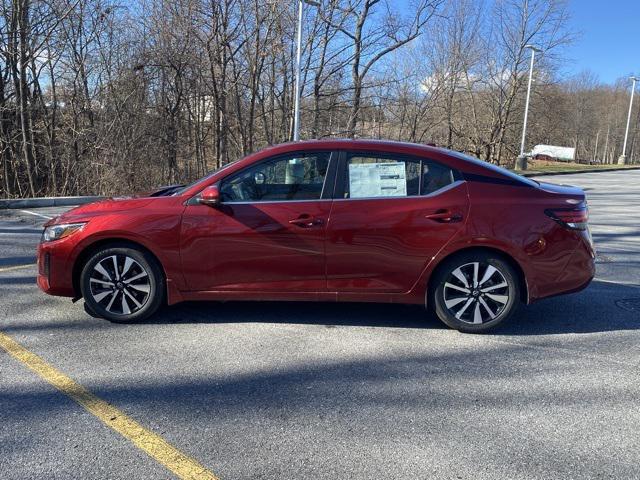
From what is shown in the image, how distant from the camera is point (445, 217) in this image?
A: 4.42 m

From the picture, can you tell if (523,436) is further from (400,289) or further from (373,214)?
(373,214)

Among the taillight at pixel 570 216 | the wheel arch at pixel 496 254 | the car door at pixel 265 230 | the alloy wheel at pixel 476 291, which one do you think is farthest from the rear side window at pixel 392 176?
the taillight at pixel 570 216

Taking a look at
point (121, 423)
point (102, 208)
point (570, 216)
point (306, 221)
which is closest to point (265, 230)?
point (306, 221)

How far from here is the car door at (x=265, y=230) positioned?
4438 mm

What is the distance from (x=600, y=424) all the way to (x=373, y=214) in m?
2.22

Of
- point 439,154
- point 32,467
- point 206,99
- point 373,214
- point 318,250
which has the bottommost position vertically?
point 32,467

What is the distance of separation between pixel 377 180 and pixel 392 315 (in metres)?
1.36

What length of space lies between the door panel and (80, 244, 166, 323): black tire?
0.32 metres

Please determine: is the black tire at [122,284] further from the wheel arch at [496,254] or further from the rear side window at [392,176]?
the wheel arch at [496,254]

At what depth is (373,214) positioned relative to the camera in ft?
14.6

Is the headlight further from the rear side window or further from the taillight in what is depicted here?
the taillight

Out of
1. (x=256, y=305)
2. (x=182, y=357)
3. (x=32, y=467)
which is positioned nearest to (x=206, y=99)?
(x=256, y=305)

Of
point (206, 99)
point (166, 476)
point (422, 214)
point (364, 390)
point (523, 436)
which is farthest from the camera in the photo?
point (206, 99)

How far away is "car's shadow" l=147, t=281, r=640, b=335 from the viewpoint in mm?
4793
